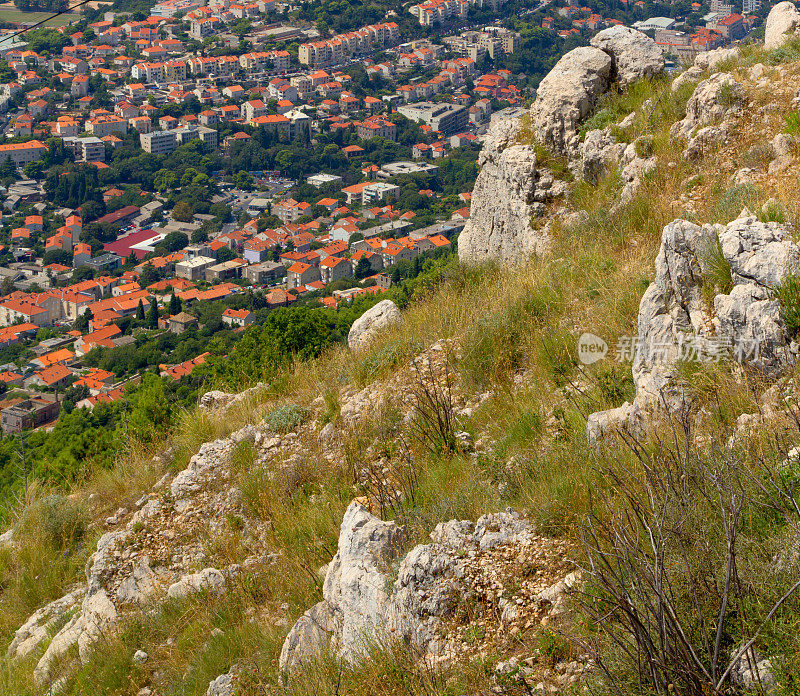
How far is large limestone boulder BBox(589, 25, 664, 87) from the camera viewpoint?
8211 mm

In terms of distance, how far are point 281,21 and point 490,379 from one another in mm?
114279

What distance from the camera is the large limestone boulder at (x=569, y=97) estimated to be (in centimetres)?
807

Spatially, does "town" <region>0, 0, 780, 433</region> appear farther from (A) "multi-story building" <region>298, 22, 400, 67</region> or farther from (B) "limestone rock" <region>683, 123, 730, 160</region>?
(B) "limestone rock" <region>683, 123, 730, 160</region>

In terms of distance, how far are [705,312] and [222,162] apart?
72.5 m

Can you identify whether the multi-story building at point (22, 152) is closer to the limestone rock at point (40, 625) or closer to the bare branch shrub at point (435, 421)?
the limestone rock at point (40, 625)

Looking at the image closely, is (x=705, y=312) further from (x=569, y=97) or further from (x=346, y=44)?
(x=346, y=44)

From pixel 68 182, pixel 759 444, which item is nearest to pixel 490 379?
pixel 759 444

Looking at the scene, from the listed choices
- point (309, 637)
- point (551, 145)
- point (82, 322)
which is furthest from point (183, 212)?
point (309, 637)

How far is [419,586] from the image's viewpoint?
2980 mm

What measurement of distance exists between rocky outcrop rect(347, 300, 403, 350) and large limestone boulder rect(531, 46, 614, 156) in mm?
2706

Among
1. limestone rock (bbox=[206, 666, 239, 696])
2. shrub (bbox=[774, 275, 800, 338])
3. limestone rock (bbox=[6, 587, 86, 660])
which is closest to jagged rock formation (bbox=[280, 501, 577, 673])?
limestone rock (bbox=[206, 666, 239, 696])

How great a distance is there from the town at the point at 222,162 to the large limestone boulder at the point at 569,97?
3.21 feet

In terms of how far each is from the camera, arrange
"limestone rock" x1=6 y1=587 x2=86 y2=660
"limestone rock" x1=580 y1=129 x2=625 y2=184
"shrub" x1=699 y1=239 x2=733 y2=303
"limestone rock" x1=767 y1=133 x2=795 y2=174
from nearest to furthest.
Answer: "shrub" x1=699 y1=239 x2=733 y2=303 < "limestone rock" x1=6 y1=587 x2=86 y2=660 < "limestone rock" x1=767 y1=133 x2=795 y2=174 < "limestone rock" x1=580 y1=129 x2=625 y2=184

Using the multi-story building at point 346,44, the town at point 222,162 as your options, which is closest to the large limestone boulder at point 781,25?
the town at point 222,162
